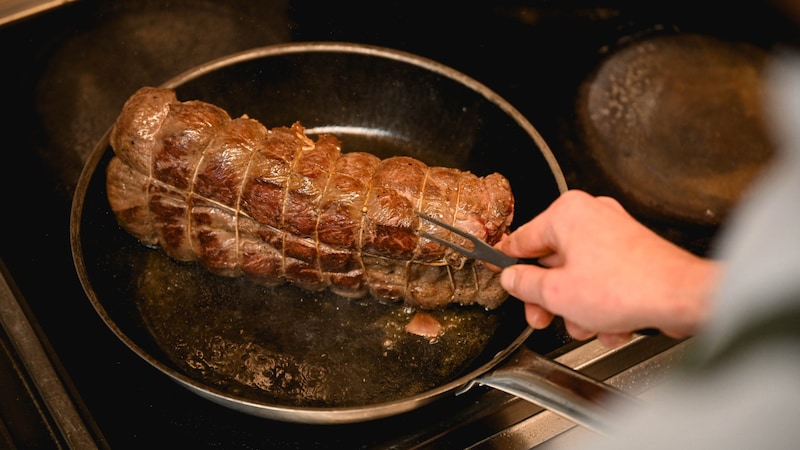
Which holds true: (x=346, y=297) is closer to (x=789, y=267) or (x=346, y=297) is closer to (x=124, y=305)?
(x=124, y=305)

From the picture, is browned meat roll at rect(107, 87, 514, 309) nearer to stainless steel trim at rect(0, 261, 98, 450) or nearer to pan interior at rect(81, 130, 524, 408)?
pan interior at rect(81, 130, 524, 408)

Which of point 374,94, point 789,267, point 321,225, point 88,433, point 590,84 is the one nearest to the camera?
point 789,267

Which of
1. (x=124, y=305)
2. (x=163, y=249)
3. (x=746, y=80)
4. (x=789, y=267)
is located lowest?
(x=124, y=305)

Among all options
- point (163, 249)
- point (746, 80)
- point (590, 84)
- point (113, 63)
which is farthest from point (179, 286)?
point (746, 80)

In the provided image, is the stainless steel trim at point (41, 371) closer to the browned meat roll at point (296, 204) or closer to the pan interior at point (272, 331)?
the pan interior at point (272, 331)

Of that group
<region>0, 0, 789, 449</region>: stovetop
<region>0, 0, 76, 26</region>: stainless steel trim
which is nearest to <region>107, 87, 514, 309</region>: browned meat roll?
<region>0, 0, 789, 449</region>: stovetop

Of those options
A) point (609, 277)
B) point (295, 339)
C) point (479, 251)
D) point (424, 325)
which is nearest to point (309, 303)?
point (295, 339)
